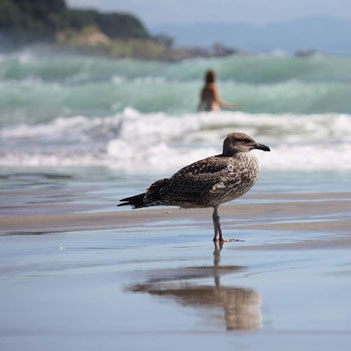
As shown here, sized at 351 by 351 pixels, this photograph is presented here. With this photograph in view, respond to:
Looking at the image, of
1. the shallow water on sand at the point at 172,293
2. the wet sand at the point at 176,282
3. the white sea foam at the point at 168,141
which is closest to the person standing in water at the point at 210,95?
the white sea foam at the point at 168,141

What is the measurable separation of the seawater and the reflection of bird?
7061mm

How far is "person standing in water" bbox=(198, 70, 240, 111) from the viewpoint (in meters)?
19.5

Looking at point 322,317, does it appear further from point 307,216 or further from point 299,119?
point 299,119

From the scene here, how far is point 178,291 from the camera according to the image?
590 cm

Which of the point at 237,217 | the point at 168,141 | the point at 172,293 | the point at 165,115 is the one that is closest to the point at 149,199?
the point at 237,217

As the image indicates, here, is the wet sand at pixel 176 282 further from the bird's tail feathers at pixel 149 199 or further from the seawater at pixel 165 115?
the seawater at pixel 165 115

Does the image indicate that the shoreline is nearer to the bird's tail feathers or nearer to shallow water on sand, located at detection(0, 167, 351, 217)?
shallow water on sand, located at detection(0, 167, 351, 217)

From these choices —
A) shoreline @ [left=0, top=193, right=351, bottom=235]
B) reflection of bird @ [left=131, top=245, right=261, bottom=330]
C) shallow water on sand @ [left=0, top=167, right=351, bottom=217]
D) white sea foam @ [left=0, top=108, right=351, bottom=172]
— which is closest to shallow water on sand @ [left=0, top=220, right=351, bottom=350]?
reflection of bird @ [left=131, top=245, right=261, bottom=330]

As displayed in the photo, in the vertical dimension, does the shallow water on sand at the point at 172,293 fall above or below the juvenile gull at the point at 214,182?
below

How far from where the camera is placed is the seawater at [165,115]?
15.4 metres

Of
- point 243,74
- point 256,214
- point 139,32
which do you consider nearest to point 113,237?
point 256,214

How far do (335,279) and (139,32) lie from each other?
5364 inches

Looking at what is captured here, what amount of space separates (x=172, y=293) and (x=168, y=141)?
39.9 feet

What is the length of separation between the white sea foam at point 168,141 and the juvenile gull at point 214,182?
535 centimetres
